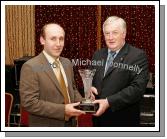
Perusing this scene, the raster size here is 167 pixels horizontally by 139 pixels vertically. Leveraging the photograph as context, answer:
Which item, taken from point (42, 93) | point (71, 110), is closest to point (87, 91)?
point (71, 110)

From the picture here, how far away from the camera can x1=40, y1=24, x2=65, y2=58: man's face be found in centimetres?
266

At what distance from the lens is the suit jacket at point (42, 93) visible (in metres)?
2.62

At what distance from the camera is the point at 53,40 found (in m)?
2.66

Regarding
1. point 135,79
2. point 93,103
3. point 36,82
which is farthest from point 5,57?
point 135,79

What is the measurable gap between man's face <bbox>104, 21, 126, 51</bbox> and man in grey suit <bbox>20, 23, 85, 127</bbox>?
0.31 metres

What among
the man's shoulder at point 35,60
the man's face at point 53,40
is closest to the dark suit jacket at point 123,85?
the man's face at point 53,40

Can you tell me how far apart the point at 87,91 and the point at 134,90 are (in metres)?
0.33

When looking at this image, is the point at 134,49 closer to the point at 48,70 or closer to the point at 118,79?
the point at 118,79

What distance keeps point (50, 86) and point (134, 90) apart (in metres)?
0.58

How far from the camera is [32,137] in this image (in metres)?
2.67

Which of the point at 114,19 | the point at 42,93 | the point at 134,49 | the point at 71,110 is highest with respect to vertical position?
the point at 114,19

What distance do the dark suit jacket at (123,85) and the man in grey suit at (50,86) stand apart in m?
0.19

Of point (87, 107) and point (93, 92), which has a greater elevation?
point (93, 92)

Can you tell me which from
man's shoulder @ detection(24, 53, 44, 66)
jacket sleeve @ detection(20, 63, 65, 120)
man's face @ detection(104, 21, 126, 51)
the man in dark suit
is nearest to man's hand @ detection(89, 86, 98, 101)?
the man in dark suit
